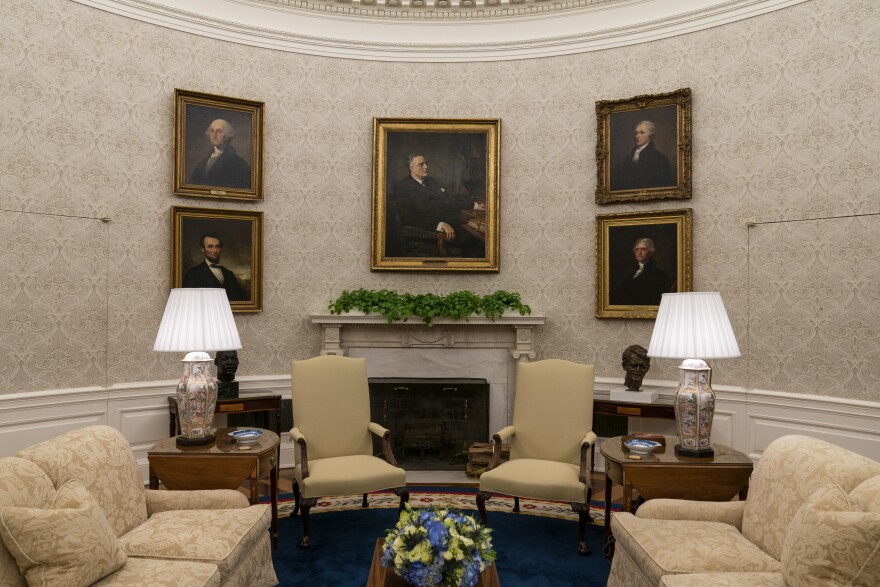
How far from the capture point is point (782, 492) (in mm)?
2801

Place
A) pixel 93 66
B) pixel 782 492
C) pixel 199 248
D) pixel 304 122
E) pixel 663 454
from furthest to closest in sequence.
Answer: pixel 304 122 < pixel 199 248 < pixel 93 66 < pixel 663 454 < pixel 782 492

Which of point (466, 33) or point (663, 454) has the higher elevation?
point (466, 33)

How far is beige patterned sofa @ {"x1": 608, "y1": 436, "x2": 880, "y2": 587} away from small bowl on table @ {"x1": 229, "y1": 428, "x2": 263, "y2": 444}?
2.29 metres

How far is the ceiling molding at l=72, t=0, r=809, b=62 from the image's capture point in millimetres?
5809

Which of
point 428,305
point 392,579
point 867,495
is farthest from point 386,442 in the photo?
point 867,495

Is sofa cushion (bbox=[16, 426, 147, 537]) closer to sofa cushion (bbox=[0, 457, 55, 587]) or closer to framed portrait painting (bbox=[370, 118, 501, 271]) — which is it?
sofa cushion (bbox=[0, 457, 55, 587])

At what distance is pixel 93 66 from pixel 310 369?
11.0 feet

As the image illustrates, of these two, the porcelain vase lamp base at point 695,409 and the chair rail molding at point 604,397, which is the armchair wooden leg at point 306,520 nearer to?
the chair rail molding at point 604,397

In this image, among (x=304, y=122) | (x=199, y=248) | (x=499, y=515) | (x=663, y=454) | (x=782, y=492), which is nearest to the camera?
(x=782, y=492)

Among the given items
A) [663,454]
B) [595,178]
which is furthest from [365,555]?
[595,178]

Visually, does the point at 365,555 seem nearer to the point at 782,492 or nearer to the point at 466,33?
the point at 782,492

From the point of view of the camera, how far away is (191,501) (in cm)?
325

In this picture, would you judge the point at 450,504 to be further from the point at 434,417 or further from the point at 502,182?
the point at 502,182

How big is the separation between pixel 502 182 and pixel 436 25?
182 cm
